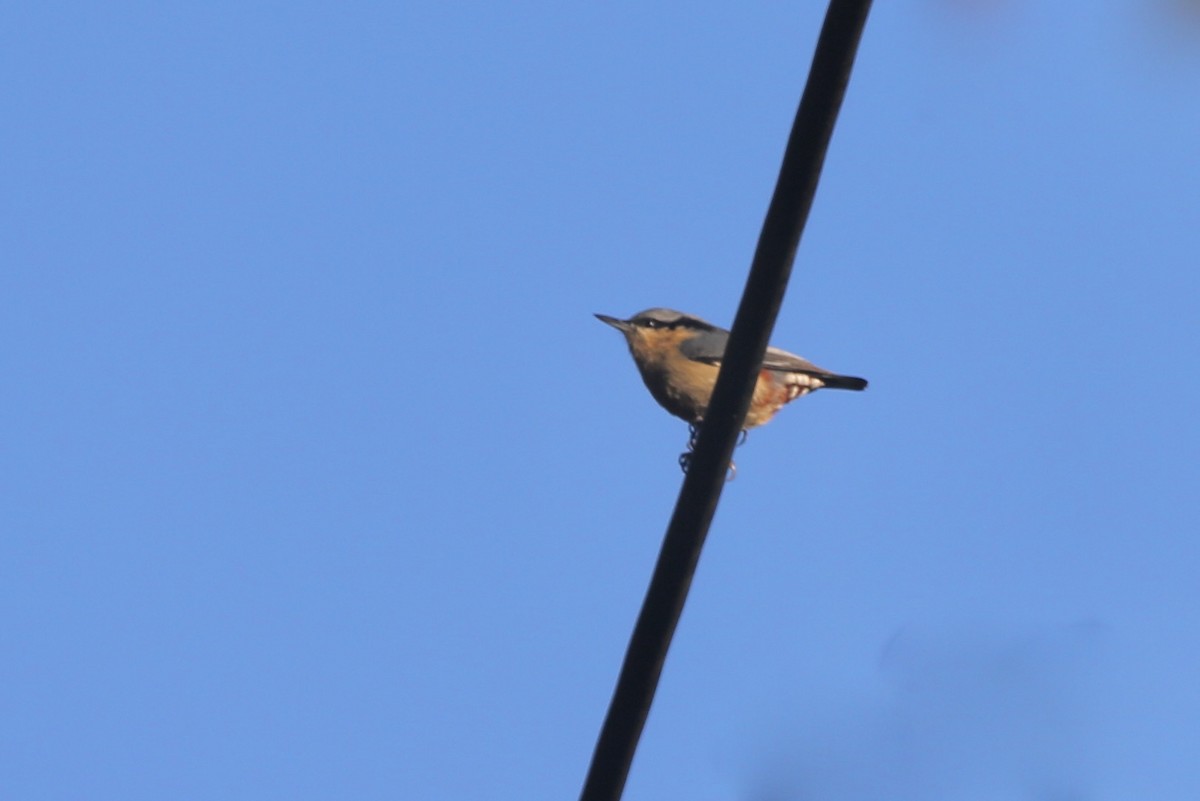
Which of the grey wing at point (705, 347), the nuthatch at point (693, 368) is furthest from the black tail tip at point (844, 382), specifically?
the grey wing at point (705, 347)

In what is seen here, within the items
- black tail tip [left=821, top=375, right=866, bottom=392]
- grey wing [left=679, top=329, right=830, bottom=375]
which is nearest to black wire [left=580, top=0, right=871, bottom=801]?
grey wing [left=679, top=329, right=830, bottom=375]

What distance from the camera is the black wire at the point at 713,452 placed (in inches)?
103

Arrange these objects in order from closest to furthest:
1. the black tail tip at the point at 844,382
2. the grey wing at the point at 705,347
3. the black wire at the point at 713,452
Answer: the black wire at the point at 713,452, the grey wing at the point at 705,347, the black tail tip at the point at 844,382

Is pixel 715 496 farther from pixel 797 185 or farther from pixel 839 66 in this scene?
pixel 839 66

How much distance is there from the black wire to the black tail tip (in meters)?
5.35

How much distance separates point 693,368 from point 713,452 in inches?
188

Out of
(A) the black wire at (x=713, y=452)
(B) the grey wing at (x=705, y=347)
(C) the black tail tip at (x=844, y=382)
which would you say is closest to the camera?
(A) the black wire at (x=713, y=452)

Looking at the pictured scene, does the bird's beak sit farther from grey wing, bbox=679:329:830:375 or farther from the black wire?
the black wire

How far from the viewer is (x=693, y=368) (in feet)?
26.0

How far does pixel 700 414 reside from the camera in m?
8.01

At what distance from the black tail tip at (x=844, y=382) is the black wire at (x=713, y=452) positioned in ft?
17.5

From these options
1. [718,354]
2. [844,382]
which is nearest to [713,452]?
[718,354]

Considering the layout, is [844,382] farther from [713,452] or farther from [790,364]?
[713,452]

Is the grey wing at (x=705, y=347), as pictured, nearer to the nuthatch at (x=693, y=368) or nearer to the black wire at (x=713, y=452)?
the nuthatch at (x=693, y=368)
